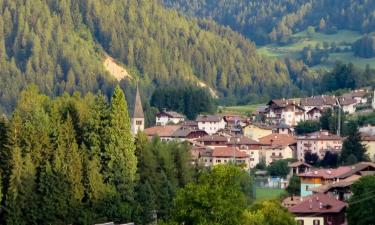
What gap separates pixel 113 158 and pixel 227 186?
23.1m

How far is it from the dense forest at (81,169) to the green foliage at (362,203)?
35.5ft

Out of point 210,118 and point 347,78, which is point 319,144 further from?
point 347,78

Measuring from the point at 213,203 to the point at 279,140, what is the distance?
61913mm

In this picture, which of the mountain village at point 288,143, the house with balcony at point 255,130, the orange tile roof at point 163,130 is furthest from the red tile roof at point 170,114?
the house with balcony at point 255,130

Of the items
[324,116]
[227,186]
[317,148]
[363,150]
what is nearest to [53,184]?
[227,186]

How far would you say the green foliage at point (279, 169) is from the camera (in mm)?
90250

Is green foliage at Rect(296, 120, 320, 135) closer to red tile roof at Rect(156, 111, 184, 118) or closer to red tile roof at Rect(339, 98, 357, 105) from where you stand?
red tile roof at Rect(339, 98, 357, 105)

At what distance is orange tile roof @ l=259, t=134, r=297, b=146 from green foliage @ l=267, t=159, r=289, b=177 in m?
8.52

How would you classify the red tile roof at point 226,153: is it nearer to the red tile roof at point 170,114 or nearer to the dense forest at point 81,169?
the dense forest at point 81,169

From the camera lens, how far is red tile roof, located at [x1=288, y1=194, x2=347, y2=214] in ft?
205

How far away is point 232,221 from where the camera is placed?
40.9 metres

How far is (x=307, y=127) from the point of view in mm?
110250

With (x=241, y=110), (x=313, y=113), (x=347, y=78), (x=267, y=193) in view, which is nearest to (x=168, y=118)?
(x=313, y=113)

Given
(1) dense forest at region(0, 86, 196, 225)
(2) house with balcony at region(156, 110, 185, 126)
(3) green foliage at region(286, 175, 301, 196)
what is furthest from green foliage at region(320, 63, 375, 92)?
(1) dense forest at region(0, 86, 196, 225)
